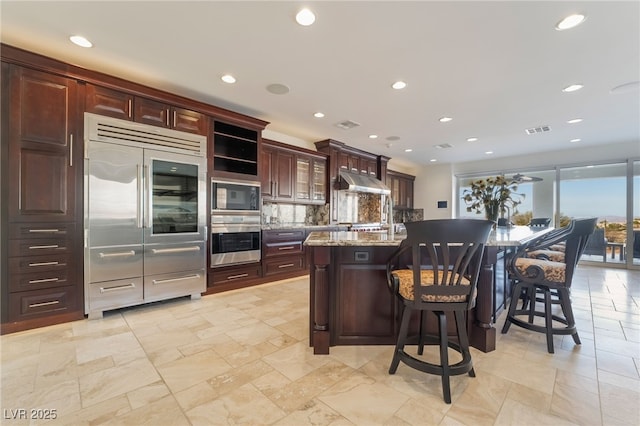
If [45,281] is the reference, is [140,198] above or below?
above

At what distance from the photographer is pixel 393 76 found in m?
2.87

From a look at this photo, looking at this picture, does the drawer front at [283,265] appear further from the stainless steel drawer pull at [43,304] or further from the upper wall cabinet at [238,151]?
the stainless steel drawer pull at [43,304]

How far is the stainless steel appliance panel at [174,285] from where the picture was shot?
10.0 ft

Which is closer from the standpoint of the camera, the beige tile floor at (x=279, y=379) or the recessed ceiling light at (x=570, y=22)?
the beige tile floor at (x=279, y=379)

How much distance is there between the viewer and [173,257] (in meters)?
3.21

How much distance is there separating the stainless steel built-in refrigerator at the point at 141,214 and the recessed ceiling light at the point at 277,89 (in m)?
1.07

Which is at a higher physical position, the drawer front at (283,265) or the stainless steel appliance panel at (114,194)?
the stainless steel appliance panel at (114,194)

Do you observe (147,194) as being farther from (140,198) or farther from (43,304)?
(43,304)

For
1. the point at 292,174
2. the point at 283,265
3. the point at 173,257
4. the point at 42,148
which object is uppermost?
the point at 292,174

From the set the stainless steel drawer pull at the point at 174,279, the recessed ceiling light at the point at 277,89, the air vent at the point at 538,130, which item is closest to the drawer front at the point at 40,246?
the stainless steel drawer pull at the point at 174,279

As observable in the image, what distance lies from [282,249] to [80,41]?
3.31m

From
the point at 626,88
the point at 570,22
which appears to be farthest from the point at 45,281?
the point at 626,88

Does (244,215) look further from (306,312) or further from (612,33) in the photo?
(612,33)

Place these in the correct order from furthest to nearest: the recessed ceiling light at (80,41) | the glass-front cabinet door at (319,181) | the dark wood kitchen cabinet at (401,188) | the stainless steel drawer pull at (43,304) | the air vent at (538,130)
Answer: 1. the dark wood kitchen cabinet at (401,188)
2. the glass-front cabinet door at (319,181)
3. the air vent at (538,130)
4. the stainless steel drawer pull at (43,304)
5. the recessed ceiling light at (80,41)
